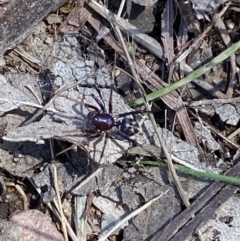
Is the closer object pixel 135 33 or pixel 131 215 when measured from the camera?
pixel 131 215

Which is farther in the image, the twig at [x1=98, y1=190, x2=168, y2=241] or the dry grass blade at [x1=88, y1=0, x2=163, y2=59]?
the dry grass blade at [x1=88, y1=0, x2=163, y2=59]

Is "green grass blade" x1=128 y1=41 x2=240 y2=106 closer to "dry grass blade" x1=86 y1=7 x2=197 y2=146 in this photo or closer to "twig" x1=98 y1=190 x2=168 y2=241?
"dry grass blade" x1=86 y1=7 x2=197 y2=146

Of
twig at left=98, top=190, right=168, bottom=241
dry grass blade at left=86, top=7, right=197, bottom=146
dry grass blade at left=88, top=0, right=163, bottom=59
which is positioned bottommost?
twig at left=98, top=190, right=168, bottom=241

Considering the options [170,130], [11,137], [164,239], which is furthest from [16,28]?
[164,239]

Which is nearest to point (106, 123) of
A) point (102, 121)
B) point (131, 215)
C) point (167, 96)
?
point (102, 121)

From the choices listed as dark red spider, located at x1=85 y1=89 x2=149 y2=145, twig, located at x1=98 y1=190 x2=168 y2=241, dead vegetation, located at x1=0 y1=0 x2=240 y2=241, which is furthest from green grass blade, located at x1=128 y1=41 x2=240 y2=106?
twig, located at x1=98 y1=190 x2=168 y2=241

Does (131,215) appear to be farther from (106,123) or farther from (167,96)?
(167,96)

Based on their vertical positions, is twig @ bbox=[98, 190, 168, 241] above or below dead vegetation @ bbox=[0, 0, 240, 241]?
below

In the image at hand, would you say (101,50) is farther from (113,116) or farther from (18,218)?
(18,218)

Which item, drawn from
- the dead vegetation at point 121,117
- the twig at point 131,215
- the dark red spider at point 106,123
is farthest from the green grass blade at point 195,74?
the twig at point 131,215
